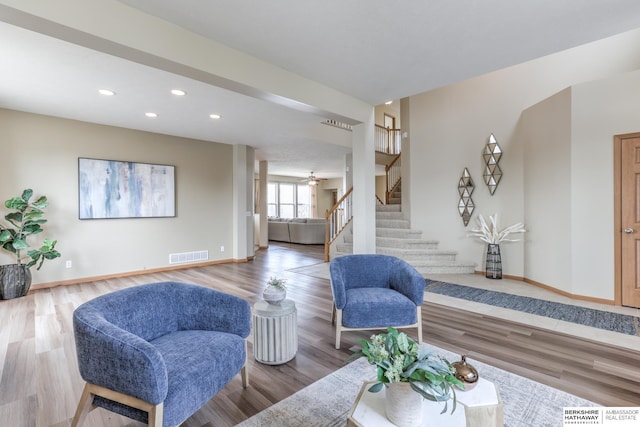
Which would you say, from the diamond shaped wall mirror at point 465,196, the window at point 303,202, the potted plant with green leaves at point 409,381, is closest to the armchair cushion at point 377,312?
the potted plant with green leaves at point 409,381

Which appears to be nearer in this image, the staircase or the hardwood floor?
the hardwood floor

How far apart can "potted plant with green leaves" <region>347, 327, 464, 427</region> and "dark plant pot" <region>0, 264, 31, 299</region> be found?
17.0ft

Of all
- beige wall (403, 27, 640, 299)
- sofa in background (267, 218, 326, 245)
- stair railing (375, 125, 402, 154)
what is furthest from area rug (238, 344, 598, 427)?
stair railing (375, 125, 402, 154)

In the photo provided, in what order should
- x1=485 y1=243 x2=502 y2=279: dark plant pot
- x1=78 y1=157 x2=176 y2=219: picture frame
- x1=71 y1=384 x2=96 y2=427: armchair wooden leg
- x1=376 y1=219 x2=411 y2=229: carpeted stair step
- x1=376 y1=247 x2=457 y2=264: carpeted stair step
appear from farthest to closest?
x1=376 y1=219 x2=411 y2=229: carpeted stair step < x1=376 y1=247 x2=457 y2=264: carpeted stair step < x1=485 y1=243 x2=502 y2=279: dark plant pot < x1=78 y1=157 x2=176 y2=219: picture frame < x1=71 y1=384 x2=96 y2=427: armchair wooden leg

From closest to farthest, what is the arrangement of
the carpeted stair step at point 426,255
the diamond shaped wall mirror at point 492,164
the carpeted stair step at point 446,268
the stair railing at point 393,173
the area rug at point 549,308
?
the area rug at point 549,308 < the diamond shaped wall mirror at point 492,164 < the carpeted stair step at point 446,268 < the carpeted stair step at point 426,255 < the stair railing at point 393,173

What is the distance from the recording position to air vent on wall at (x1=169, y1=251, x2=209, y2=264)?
5.92 m

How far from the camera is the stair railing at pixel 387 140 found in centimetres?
961

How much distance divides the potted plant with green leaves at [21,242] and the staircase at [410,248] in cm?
513

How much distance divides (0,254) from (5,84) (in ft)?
7.89

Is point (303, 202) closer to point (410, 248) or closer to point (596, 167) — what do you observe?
point (410, 248)

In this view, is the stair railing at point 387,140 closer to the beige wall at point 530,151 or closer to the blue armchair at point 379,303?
the beige wall at point 530,151

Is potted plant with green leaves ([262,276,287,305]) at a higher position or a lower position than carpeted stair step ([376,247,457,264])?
Answer: higher
